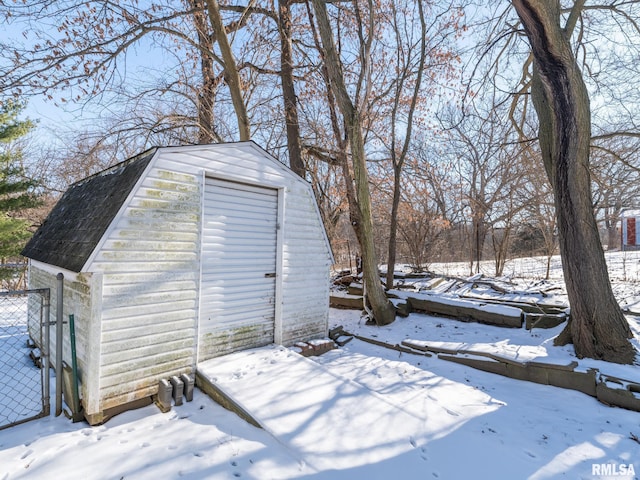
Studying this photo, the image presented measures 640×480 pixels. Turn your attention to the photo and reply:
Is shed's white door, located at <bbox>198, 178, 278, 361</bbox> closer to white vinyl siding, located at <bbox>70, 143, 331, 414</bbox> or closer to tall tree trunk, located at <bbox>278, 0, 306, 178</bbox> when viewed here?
white vinyl siding, located at <bbox>70, 143, 331, 414</bbox>

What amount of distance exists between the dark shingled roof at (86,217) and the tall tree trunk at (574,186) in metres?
5.52

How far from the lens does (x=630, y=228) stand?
16391 mm

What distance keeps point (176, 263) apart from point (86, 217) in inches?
51.1

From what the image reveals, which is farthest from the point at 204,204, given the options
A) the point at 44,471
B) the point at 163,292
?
the point at 44,471

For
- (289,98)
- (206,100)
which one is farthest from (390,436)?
(206,100)

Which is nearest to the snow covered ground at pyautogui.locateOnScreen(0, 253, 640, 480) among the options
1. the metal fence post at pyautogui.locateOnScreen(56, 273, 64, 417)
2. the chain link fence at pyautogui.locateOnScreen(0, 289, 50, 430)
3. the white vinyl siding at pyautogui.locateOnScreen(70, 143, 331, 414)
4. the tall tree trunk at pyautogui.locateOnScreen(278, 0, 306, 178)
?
the metal fence post at pyautogui.locateOnScreen(56, 273, 64, 417)

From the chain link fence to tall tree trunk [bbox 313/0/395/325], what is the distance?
499cm

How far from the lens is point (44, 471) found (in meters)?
2.32

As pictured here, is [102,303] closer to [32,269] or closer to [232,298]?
[232,298]

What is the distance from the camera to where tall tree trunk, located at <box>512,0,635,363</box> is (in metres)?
4.33

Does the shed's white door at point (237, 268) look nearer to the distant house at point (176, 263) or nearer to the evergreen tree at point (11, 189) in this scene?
the distant house at point (176, 263)

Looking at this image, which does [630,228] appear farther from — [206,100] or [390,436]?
[206,100]

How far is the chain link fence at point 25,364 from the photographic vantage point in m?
3.31

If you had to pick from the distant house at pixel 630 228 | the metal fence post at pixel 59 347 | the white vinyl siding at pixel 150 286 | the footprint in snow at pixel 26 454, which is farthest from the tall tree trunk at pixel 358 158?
the distant house at pixel 630 228
